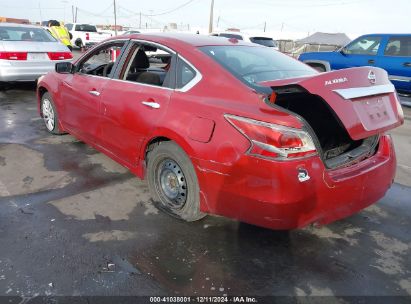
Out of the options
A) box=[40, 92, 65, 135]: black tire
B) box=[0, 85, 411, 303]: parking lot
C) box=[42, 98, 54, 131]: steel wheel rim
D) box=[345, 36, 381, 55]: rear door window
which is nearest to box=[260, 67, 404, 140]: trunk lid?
box=[0, 85, 411, 303]: parking lot

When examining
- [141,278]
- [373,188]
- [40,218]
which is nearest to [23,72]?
[40,218]

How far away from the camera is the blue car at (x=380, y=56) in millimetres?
9977

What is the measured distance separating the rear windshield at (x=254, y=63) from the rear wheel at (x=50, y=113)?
2963mm

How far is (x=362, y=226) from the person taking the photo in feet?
11.5

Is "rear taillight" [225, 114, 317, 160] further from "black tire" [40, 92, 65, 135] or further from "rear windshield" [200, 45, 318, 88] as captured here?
"black tire" [40, 92, 65, 135]

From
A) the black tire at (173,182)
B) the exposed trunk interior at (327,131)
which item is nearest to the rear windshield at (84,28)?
the black tire at (173,182)

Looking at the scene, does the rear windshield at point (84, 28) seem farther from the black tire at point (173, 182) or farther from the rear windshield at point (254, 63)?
the black tire at point (173, 182)

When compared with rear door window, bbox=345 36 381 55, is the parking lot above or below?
below

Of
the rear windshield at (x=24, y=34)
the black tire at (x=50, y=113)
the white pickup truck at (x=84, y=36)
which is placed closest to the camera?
the black tire at (x=50, y=113)

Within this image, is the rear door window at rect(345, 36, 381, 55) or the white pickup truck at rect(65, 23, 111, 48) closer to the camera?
the rear door window at rect(345, 36, 381, 55)

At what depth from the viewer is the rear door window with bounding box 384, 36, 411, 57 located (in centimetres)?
1002

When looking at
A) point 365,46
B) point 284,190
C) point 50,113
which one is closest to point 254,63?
point 284,190

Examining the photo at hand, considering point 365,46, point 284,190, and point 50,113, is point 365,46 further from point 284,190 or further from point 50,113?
point 284,190

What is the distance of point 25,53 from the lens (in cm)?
855
